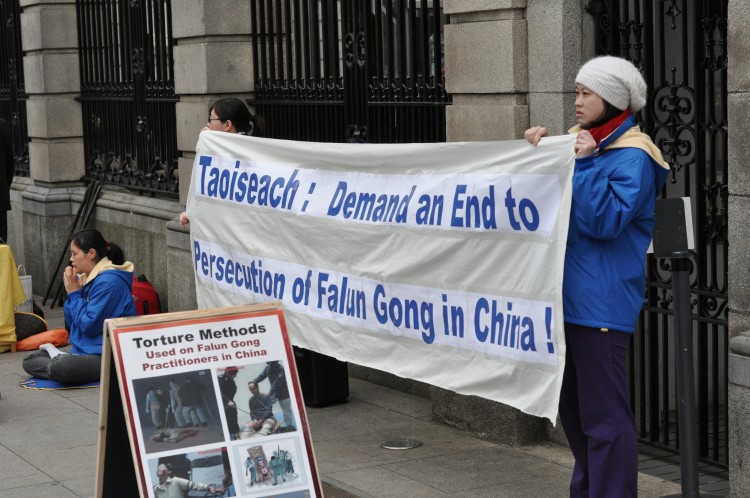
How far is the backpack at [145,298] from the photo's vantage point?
1165 cm

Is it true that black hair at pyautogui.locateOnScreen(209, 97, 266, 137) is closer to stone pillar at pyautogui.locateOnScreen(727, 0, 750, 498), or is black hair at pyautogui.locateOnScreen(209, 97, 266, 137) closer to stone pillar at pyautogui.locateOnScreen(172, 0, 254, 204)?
stone pillar at pyautogui.locateOnScreen(172, 0, 254, 204)

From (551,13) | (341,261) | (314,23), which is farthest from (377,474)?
(314,23)

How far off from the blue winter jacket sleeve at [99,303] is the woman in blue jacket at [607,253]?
441 centimetres

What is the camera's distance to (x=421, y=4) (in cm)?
830

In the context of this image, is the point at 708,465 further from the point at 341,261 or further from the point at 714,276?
the point at 341,261

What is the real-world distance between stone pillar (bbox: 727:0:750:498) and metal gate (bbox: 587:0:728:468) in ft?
1.41

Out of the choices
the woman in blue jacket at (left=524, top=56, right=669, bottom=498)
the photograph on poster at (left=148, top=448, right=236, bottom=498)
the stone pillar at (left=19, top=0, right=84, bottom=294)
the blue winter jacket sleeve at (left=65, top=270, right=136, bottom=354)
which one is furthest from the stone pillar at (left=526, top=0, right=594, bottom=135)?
the stone pillar at (left=19, top=0, right=84, bottom=294)

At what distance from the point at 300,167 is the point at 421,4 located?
1.82 m

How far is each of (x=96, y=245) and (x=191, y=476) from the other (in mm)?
4274

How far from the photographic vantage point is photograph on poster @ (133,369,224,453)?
16.3 ft

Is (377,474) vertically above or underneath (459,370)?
underneath

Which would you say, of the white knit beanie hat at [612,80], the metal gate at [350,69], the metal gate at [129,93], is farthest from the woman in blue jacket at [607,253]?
the metal gate at [129,93]

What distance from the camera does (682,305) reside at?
499 cm

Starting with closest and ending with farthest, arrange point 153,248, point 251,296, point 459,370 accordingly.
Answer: point 459,370 → point 251,296 → point 153,248
